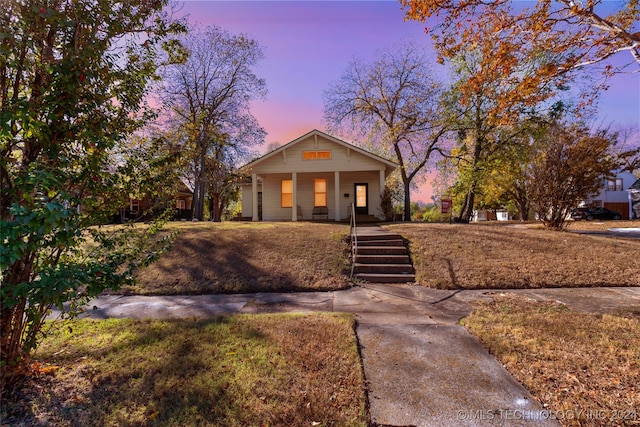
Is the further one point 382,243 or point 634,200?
point 634,200

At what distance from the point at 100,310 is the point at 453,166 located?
71.3 feet

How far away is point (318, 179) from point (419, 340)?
15211 mm

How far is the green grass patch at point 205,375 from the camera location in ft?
7.55

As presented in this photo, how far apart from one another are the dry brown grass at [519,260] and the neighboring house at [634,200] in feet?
121

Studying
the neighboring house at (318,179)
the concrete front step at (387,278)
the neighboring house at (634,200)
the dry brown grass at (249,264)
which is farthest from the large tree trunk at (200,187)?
the neighboring house at (634,200)

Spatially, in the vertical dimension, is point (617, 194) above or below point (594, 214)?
above

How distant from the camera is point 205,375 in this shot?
111 inches

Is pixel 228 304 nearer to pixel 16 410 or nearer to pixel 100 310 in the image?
pixel 100 310

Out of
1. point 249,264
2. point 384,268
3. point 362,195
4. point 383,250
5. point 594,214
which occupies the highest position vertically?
point 362,195

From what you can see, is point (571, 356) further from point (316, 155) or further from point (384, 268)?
point (316, 155)

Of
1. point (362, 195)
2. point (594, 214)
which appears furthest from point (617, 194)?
point (362, 195)

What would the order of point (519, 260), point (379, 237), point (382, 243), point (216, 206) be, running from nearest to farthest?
point (519, 260) < point (382, 243) < point (379, 237) < point (216, 206)

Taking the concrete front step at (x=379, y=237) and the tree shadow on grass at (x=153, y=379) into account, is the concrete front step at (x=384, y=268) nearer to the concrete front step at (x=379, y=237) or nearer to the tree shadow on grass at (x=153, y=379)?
the concrete front step at (x=379, y=237)

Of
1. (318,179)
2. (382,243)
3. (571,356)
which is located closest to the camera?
(571,356)
